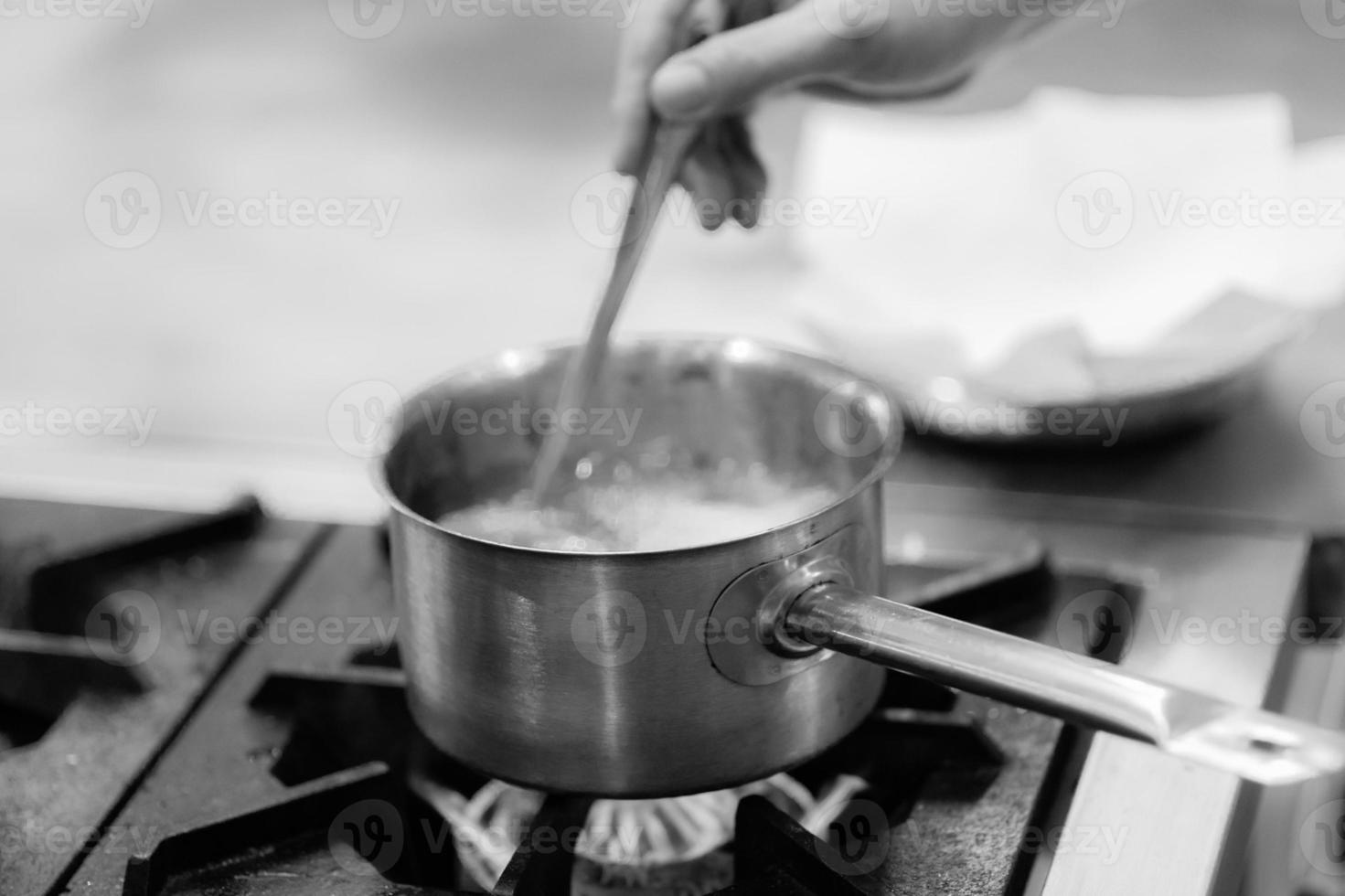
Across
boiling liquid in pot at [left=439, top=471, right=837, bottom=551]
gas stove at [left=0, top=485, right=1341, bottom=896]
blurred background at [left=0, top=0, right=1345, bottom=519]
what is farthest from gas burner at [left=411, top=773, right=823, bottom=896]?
blurred background at [left=0, top=0, right=1345, bottom=519]

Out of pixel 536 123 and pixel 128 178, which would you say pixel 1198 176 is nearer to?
pixel 536 123

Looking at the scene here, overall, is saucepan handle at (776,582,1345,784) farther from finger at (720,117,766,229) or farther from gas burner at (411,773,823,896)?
finger at (720,117,766,229)

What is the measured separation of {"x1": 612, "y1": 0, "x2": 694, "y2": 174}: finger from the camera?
0.74 meters

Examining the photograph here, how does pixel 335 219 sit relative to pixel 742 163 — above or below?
below

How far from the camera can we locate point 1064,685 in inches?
18.6

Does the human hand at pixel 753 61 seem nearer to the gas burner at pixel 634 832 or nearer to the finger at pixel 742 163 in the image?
the finger at pixel 742 163

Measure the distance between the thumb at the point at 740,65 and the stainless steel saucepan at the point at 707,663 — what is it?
18 cm

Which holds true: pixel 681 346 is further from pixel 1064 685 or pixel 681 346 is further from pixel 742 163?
pixel 1064 685

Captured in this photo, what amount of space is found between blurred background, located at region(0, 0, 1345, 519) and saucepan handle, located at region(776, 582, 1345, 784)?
42 cm

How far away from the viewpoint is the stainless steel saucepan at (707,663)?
0.47 m

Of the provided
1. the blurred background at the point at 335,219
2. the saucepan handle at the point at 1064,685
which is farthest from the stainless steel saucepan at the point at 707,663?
the blurred background at the point at 335,219

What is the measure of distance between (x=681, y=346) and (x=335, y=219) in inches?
27.8

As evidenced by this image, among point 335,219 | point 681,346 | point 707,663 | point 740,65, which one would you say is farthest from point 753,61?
point 335,219

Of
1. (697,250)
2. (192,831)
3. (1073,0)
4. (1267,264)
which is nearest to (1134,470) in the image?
(1267,264)
